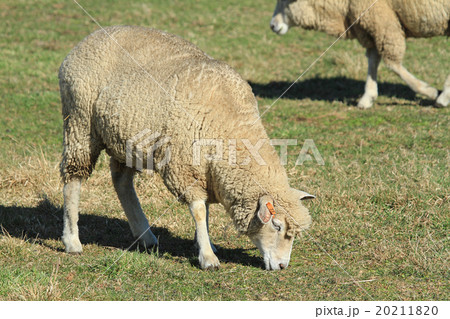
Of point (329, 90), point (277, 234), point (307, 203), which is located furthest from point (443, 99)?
point (277, 234)

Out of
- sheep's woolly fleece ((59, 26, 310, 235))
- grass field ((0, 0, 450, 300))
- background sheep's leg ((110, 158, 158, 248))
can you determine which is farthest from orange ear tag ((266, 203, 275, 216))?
background sheep's leg ((110, 158, 158, 248))

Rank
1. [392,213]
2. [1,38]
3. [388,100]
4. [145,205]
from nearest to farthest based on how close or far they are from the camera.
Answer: [392,213]
[145,205]
[388,100]
[1,38]

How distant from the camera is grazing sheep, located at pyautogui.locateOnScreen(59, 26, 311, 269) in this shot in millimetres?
5035

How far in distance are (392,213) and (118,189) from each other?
2801 millimetres

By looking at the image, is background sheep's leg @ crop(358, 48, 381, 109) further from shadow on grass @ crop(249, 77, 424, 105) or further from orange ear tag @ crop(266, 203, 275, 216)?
orange ear tag @ crop(266, 203, 275, 216)

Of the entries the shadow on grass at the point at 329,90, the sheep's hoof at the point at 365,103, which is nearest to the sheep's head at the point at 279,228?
the sheep's hoof at the point at 365,103

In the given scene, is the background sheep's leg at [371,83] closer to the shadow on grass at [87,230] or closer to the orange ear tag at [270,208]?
the shadow on grass at [87,230]

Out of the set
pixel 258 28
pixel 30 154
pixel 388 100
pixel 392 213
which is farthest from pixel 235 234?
pixel 258 28

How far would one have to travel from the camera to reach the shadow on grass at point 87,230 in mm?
5920

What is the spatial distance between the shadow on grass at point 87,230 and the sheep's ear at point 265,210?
872 millimetres

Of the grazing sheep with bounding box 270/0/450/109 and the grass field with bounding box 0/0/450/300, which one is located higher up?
the grazing sheep with bounding box 270/0/450/109

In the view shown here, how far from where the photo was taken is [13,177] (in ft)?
23.8
